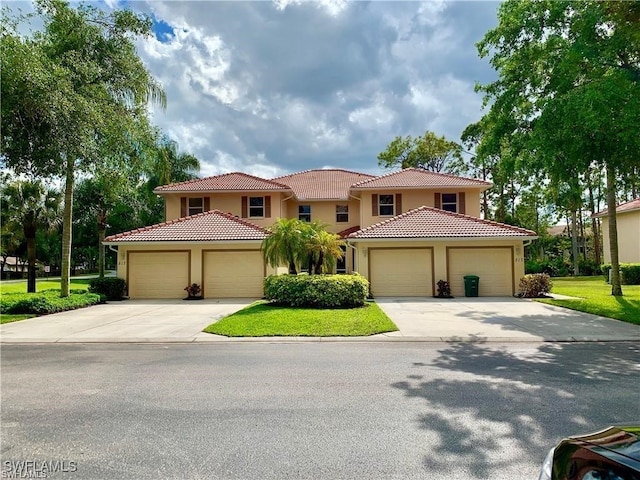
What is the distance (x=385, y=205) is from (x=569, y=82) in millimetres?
14657

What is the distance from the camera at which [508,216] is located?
38.9 meters

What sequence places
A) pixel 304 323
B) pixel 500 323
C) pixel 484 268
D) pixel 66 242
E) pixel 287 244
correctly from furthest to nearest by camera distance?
pixel 484 268 → pixel 66 242 → pixel 287 244 → pixel 500 323 → pixel 304 323

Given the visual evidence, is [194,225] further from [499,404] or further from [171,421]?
[499,404]

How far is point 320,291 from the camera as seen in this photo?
14.1 m

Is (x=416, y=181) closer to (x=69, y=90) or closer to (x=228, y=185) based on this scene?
(x=228, y=185)

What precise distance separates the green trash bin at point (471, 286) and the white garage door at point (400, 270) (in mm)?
1660

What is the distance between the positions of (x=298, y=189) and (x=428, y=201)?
392 inches

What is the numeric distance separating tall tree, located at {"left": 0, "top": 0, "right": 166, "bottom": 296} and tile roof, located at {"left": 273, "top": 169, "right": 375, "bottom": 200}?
13.0 meters

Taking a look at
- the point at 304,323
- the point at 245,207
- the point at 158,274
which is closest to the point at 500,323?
the point at 304,323

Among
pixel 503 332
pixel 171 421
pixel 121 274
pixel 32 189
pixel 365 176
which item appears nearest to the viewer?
pixel 171 421

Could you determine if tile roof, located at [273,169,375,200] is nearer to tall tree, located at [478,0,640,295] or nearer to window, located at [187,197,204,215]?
window, located at [187,197,204,215]

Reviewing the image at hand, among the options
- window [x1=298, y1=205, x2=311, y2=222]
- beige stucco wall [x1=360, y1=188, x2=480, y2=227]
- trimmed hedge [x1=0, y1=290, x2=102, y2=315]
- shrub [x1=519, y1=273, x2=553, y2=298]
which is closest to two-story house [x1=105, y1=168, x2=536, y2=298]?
shrub [x1=519, y1=273, x2=553, y2=298]

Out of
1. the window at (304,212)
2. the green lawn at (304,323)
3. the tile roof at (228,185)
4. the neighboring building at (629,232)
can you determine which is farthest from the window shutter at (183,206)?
the neighboring building at (629,232)

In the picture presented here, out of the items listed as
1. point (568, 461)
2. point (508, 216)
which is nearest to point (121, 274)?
point (568, 461)
